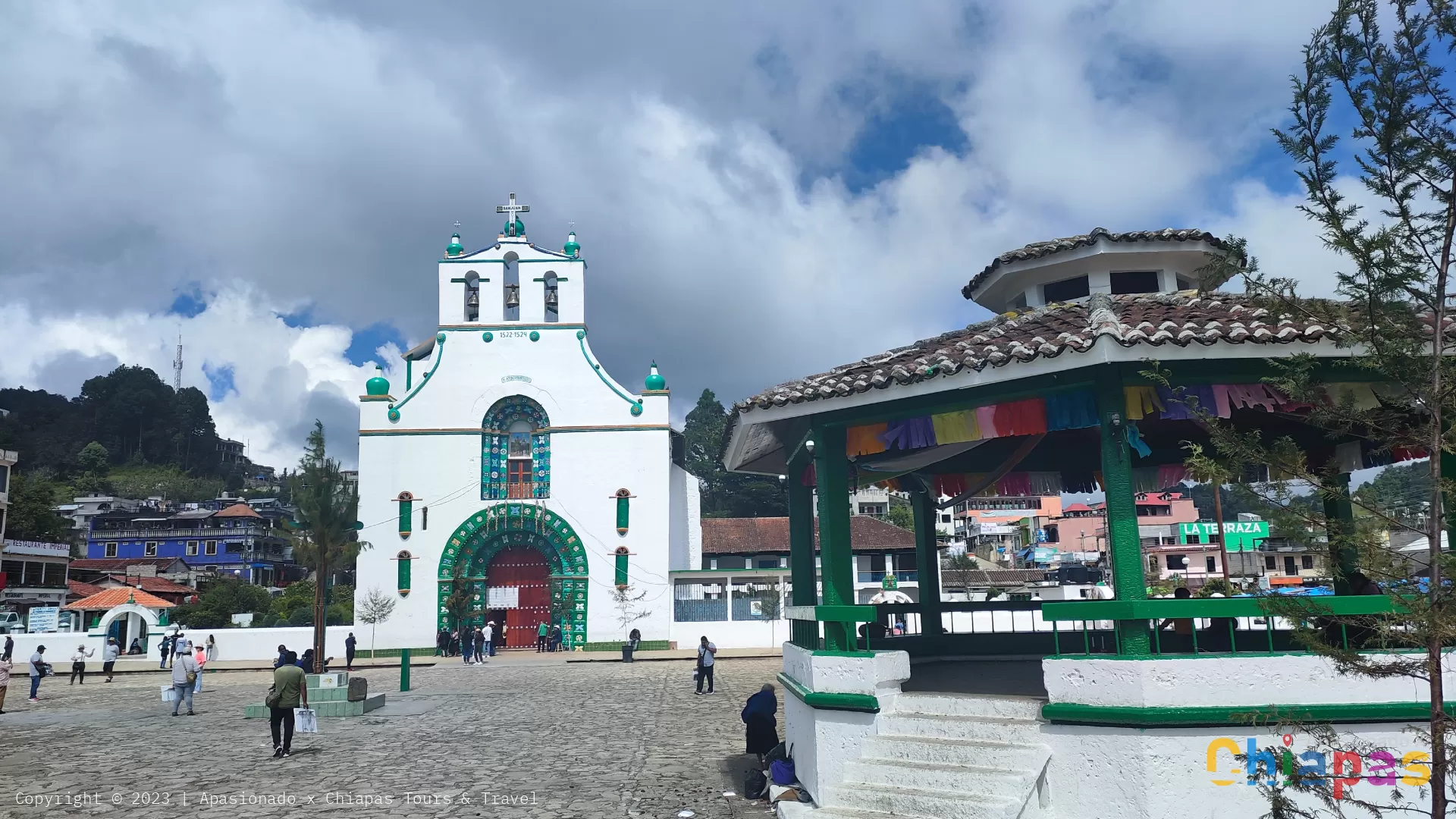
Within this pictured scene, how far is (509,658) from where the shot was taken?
32281 millimetres

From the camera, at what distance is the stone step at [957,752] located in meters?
6.96

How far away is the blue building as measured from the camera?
7819 centimetres

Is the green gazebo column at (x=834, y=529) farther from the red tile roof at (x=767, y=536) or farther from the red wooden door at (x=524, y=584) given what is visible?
the red tile roof at (x=767, y=536)

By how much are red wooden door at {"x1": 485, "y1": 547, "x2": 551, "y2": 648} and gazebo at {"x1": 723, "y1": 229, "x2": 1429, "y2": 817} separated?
26.8 metres

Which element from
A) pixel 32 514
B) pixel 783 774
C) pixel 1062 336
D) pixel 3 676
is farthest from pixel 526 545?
pixel 32 514

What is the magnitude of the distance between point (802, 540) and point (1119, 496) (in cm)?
385

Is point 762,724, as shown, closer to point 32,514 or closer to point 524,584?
point 524,584

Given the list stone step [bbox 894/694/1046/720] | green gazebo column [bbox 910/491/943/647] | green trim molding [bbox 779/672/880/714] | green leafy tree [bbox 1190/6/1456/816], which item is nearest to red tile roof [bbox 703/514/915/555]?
green gazebo column [bbox 910/491/943/647]

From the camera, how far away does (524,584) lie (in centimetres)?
3609

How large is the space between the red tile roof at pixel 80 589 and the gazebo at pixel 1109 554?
57748 mm

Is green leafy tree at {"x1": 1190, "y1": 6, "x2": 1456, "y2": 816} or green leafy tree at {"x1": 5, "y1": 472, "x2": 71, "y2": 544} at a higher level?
green leafy tree at {"x1": 5, "y1": 472, "x2": 71, "y2": 544}

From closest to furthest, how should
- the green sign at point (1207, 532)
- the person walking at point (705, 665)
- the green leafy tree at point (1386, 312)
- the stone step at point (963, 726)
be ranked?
A: the green leafy tree at point (1386, 312)
the stone step at point (963, 726)
the person walking at point (705, 665)
the green sign at point (1207, 532)

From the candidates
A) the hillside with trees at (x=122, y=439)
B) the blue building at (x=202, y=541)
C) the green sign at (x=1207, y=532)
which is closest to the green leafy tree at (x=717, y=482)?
the green sign at (x=1207, y=532)

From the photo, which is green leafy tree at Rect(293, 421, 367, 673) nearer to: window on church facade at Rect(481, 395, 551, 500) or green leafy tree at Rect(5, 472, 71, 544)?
window on church facade at Rect(481, 395, 551, 500)
